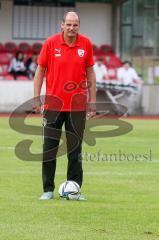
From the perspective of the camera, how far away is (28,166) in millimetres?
13594

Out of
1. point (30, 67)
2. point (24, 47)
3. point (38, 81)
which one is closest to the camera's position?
point (38, 81)

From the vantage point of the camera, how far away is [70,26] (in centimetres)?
982

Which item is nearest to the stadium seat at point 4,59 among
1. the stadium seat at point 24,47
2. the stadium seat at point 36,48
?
the stadium seat at point 24,47

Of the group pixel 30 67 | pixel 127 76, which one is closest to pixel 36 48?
pixel 30 67

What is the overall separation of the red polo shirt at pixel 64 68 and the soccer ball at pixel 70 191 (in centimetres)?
92

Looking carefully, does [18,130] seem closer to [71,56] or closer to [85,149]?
[85,149]

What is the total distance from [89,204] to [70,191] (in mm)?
386

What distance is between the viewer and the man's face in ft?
32.0

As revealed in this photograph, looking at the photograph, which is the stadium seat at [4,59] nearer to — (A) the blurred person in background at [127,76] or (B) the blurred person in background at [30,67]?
(B) the blurred person in background at [30,67]

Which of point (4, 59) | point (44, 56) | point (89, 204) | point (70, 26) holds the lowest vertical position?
point (89, 204)

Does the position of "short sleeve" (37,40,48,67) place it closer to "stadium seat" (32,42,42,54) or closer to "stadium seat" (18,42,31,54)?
"stadium seat" (32,42,42,54)

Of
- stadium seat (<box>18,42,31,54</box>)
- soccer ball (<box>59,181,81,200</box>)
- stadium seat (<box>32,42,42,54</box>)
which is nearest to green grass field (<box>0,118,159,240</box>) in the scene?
soccer ball (<box>59,181,81,200</box>)

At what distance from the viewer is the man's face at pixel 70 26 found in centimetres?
977

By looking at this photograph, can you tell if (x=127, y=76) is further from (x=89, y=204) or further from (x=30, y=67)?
(x=89, y=204)
